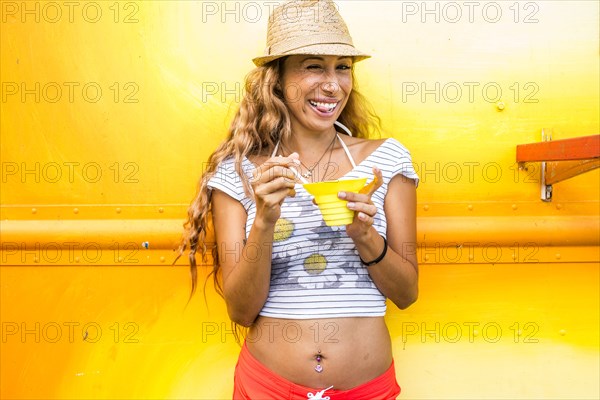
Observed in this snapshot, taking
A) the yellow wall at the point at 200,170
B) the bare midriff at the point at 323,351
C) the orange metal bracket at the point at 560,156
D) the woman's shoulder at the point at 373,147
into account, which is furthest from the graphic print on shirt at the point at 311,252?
the orange metal bracket at the point at 560,156

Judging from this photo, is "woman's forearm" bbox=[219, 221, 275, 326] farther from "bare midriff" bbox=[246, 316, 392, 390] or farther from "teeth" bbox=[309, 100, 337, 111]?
"teeth" bbox=[309, 100, 337, 111]

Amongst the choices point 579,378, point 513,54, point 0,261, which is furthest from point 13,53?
point 579,378

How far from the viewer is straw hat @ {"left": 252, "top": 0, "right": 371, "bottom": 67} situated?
6.01 feet

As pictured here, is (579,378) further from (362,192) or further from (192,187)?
(192,187)

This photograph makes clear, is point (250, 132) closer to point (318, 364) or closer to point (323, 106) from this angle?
point (323, 106)

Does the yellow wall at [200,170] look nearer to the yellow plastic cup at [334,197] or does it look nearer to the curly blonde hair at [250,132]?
the curly blonde hair at [250,132]

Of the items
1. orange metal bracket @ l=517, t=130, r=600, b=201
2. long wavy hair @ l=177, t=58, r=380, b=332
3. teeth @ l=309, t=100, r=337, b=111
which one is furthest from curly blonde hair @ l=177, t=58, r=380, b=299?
orange metal bracket @ l=517, t=130, r=600, b=201

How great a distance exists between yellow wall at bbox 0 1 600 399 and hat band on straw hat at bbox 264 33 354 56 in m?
0.31

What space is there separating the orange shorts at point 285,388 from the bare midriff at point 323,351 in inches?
0.7

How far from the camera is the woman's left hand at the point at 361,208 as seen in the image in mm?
1575

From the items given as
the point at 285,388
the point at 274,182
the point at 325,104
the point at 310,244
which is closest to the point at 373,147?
the point at 325,104

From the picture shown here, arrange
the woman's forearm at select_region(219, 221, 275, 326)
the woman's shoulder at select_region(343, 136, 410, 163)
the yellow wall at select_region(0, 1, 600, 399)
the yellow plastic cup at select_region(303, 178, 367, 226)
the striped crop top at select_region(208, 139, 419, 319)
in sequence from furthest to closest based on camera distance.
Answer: the yellow wall at select_region(0, 1, 600, 399) → the woman's shoulder at select_region(343, 136, 410, 163) → the striped crop top at select_region(208, 139, 419, 319) → the woman's forearm at select_region(219, 221, 275, 326) → the yellow plastic cup at select_region(303, 178, 367, 226)

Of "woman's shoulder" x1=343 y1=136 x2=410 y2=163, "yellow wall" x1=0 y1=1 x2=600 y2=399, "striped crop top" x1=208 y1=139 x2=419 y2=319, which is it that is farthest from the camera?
"yellow wall" x1=0 y1=1 x2=600 y2=399

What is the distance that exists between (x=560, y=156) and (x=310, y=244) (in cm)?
73
